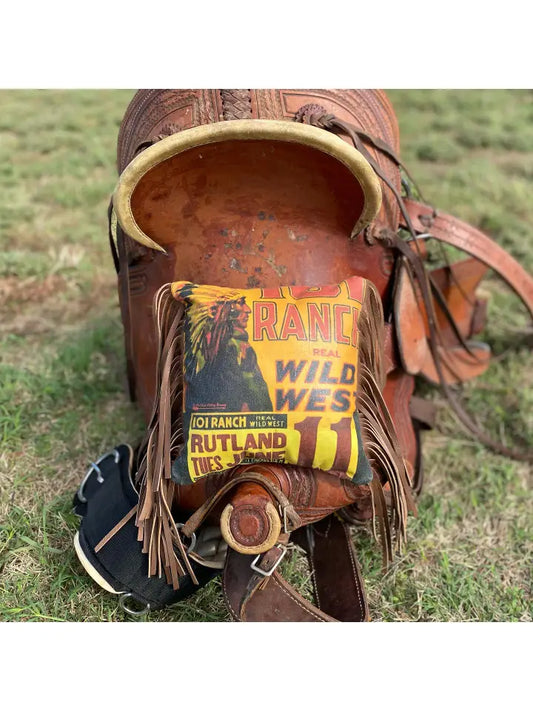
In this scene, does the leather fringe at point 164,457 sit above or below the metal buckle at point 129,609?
above

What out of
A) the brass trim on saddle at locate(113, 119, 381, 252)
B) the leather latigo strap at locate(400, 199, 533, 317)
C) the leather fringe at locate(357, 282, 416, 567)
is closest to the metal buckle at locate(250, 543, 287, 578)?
the leather fringe at locate(357, 282, 416, 567)

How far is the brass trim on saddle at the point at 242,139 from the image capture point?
5.59ft

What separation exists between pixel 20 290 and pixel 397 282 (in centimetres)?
192

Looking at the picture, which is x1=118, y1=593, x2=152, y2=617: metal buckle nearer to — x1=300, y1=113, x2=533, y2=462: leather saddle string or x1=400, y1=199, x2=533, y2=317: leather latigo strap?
x1=300, y1=113, x2=533, y2=462: leather saddle string

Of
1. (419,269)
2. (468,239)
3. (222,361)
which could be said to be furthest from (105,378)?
(468,239)

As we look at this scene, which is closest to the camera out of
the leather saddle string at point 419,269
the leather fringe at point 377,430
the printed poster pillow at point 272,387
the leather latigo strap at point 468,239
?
the printed poster pillow at point 272,387

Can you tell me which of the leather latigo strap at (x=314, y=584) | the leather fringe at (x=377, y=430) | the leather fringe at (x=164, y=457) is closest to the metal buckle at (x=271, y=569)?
the leather latigo strap at (x=314, y=584)

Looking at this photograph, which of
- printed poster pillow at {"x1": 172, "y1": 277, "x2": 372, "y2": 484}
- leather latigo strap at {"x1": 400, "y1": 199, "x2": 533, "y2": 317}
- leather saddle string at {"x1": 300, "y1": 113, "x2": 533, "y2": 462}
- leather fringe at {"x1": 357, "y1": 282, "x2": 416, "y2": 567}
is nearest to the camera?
printed poster pillow at {"x1": 172, "y1": 277, "x2": 372, "y2": 484}

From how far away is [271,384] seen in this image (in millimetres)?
1668

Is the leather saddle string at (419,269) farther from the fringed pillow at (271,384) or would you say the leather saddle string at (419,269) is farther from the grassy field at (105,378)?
the fringed pillow at (271,384)

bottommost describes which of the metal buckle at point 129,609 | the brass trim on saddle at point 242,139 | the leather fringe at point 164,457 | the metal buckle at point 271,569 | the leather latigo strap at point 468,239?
the metal buckle at point 129,609

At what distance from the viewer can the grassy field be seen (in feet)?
6.68

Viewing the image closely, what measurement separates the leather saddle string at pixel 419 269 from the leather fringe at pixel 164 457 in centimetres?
69

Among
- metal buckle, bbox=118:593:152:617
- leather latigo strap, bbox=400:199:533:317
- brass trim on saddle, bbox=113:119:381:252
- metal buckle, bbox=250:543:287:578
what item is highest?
brass trim on saddle, bbox=113:119:381:252
